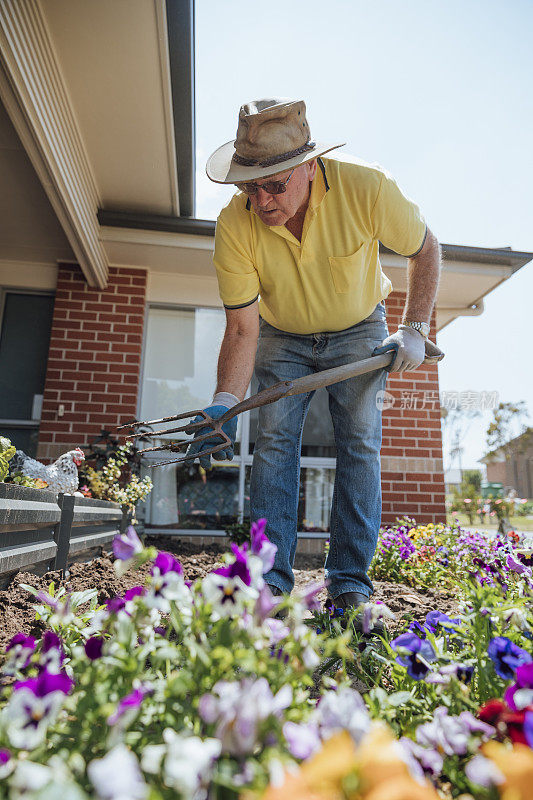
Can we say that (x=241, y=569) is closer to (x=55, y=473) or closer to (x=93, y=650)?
(x=93, y=650)

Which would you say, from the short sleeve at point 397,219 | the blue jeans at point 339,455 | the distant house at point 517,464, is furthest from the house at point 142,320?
the distant house at point 517,464

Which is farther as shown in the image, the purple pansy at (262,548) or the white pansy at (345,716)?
the purple pansy at (262,548)

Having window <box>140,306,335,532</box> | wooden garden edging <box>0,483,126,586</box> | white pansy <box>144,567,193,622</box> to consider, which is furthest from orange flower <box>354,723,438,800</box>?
window <box>140,306,335,532</box>

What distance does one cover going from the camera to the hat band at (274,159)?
1791 mm

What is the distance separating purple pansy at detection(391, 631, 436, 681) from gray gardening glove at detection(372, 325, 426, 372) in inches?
43.6

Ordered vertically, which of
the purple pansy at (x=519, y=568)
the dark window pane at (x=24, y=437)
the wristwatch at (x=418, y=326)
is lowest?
the purple pansy at (x=519, y=568)

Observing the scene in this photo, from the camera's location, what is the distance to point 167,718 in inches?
27.1

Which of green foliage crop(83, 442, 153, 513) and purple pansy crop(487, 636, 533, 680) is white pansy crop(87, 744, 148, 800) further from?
green foliage crop(83, 442, 153, 513)

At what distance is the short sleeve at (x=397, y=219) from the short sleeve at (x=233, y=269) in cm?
50

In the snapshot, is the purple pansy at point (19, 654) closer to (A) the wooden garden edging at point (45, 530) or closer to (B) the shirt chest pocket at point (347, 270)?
(A) the wooden garden edging at point (45, 530)

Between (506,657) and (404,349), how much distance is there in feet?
3.96

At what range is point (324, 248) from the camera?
80.4 inches

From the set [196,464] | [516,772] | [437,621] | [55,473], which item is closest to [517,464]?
[196,464]

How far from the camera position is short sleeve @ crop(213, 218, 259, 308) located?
6.83 ft
